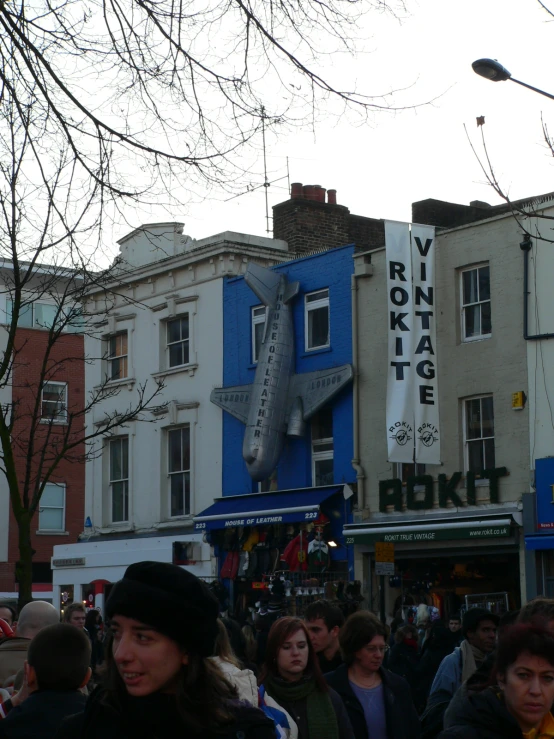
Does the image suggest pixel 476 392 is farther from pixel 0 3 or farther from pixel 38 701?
pixel 38 701

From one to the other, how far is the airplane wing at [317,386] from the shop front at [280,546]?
76.4 inches

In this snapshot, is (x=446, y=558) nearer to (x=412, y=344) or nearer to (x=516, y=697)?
(x=412, y=344)

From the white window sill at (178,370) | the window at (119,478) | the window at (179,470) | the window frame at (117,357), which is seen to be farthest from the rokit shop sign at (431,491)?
the window frame at (117,357)

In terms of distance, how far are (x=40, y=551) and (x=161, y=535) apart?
611 inches

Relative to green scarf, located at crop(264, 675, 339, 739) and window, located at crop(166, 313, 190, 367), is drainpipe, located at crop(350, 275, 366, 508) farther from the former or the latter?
green scarf, located at crop(264, 675, 339, 739)

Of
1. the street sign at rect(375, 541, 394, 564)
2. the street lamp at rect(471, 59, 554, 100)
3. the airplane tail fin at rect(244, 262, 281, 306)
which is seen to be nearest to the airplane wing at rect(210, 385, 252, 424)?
the airplane tail fin at rect(244, 262, 281, 306)

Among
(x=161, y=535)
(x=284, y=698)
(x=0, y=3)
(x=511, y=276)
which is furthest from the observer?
(x=161, y=535)

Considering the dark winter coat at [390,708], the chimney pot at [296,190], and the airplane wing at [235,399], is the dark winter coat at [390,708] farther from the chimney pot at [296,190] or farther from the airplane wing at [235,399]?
the chimney pot at [296,190]

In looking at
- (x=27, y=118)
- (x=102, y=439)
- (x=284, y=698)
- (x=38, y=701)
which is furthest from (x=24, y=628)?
(x=102, y=439)

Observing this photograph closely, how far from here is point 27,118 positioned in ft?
28.6

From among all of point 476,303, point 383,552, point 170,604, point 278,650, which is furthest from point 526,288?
point 170,604

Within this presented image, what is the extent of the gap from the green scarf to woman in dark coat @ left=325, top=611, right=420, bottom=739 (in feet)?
1.75

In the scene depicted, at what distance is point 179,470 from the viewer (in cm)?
3238

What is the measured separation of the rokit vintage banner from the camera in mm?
25562
